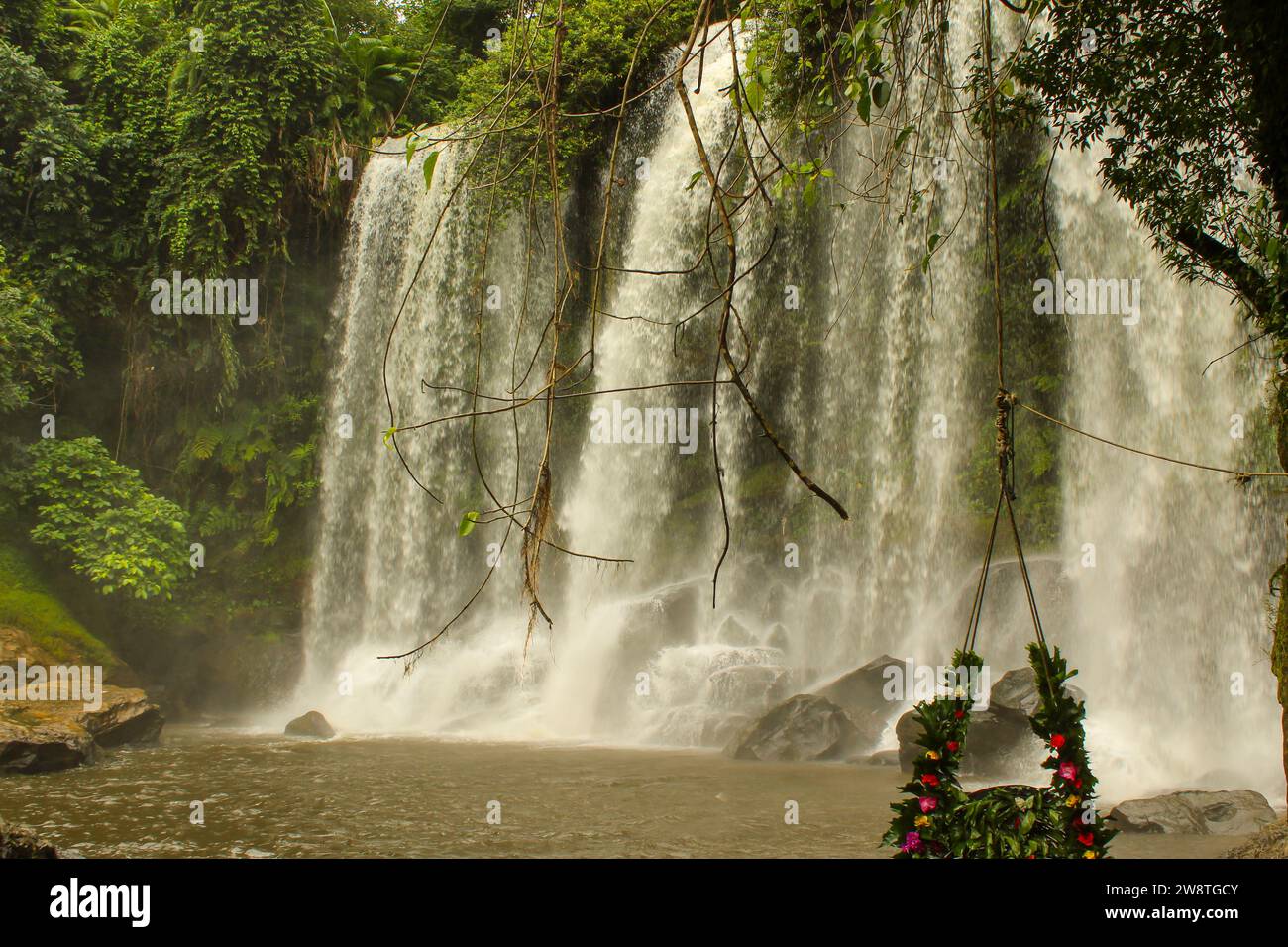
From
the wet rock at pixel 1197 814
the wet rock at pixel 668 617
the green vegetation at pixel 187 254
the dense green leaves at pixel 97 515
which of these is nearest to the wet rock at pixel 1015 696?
the wet rock at pixel 1197 814

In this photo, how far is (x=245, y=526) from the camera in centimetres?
1698

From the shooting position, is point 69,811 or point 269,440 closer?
point 69,811

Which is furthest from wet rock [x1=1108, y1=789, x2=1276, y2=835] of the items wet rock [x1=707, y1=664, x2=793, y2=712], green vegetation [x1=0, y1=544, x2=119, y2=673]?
green vegetation [x1=0, y1=544, x2=119, y2=673]

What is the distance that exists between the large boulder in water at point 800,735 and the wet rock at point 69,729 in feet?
22.3

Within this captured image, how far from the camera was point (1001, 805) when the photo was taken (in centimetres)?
275

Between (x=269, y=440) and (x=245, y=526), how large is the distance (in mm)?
1449

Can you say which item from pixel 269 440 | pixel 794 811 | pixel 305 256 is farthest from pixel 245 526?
pixel 794 811

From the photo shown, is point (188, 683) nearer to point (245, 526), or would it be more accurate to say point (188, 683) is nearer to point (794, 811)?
point (245, 526)

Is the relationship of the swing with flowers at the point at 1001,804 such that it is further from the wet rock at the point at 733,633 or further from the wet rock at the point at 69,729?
the wet rock at the point at 733,633

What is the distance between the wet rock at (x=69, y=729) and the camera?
406 inches

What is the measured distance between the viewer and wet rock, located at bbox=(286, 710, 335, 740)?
12.9 m

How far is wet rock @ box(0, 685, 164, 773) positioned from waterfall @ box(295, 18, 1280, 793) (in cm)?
270

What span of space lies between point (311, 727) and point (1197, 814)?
386 inches

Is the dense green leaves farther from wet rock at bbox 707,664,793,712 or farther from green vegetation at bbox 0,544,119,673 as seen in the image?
wet rock at bbox 707,664,793,712
